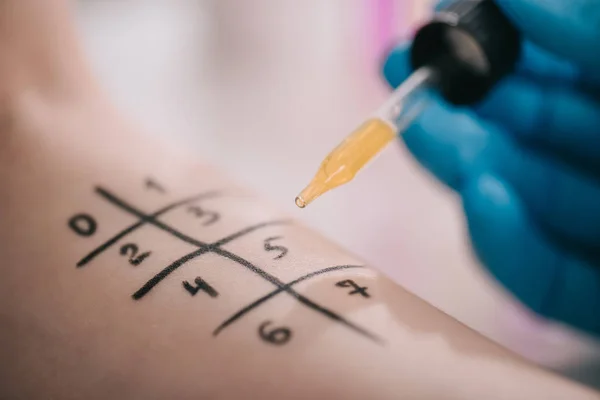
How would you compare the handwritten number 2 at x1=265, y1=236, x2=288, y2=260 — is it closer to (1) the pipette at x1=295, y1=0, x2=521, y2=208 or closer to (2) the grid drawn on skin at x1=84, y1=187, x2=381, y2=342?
(2) the grid drawn on skin at x1=84, y1=187, x2=381, y2=342

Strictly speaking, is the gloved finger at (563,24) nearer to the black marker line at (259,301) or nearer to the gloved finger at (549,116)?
the gloved finger at (549,116)

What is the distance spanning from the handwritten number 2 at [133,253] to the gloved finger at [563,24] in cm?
57

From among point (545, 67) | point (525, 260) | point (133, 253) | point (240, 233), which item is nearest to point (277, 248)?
point (240, 233)

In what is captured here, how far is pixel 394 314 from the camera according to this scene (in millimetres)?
502

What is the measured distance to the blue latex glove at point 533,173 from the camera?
2.89ft

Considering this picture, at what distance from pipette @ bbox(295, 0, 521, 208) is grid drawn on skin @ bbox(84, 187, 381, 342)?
24cm

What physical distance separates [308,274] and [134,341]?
0.17 metres

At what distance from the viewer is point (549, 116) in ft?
3.04

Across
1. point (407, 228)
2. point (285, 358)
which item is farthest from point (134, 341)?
point (407, 228)

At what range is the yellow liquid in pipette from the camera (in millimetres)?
534

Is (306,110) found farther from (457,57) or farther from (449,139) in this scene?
(457,57)

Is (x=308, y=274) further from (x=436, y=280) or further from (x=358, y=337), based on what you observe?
(x=436, y=280)

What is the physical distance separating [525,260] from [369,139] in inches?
17.3

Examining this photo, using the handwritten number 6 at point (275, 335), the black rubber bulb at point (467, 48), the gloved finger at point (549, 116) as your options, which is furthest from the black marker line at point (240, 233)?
the gloved finger at point (549, 116)
